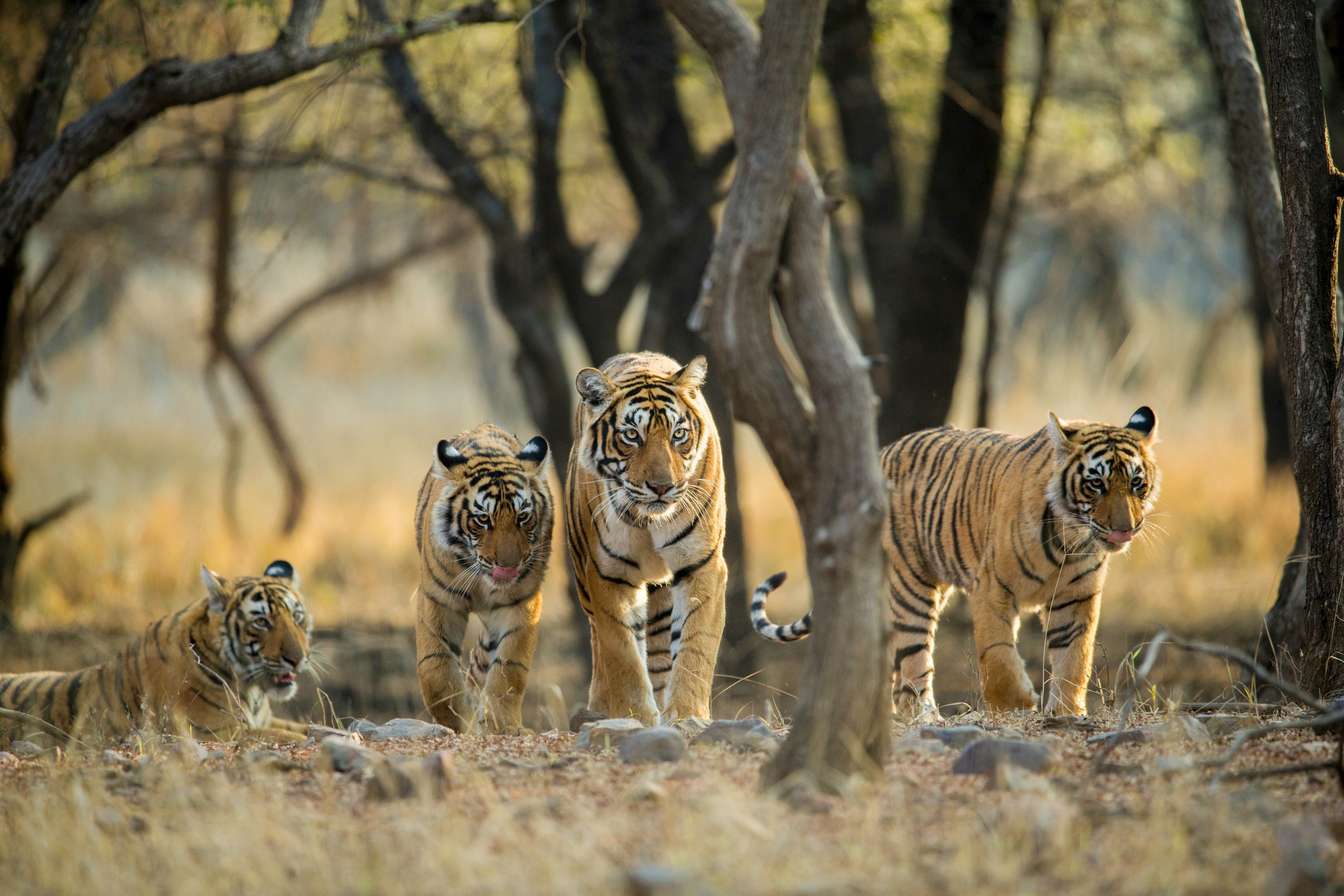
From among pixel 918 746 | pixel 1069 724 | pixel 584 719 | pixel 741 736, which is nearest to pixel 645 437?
pixel 584 719

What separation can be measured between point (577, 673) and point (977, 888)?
6.27 m

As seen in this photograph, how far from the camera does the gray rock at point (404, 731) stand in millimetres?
4188

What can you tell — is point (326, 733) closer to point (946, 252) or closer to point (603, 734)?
point (603, 734)

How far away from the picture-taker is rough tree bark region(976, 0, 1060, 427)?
8.23 m

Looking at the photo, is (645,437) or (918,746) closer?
(918,746)

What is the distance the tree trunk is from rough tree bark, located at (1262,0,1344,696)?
4293mm

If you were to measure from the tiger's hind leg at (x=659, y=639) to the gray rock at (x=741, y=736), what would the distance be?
1298 mm

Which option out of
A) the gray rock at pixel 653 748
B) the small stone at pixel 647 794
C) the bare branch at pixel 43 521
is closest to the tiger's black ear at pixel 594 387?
the gray rock at pixel 653 748

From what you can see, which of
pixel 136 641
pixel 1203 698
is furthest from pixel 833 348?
pixel 1203 698

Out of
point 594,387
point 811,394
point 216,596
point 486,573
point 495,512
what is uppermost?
point 594,387

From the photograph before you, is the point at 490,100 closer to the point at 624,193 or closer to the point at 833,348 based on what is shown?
the point at 833,348

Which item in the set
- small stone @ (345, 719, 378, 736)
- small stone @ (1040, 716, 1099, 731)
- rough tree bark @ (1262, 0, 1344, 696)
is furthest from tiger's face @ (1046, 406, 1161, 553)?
small stone @ (345, 719, 378, 736)

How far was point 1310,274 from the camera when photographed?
4.22 meters

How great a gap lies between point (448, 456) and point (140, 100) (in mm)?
1990
